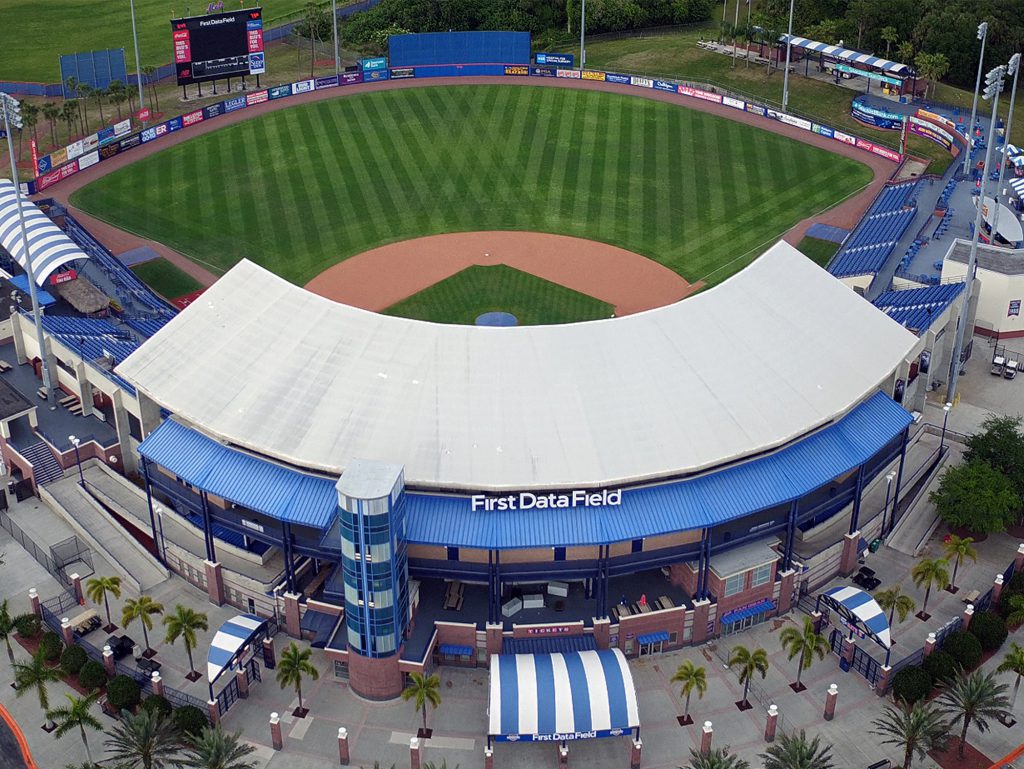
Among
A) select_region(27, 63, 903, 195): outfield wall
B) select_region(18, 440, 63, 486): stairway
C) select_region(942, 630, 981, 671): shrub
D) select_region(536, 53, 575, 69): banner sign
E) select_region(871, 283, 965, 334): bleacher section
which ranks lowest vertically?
select_region(942, 630, 981, 671): shrub

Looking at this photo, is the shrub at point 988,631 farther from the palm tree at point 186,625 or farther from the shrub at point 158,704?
the shrub at point 158,704

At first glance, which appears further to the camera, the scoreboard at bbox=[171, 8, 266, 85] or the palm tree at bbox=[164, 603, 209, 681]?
the scoreboard at bbox=[171, 8, 266, 85]

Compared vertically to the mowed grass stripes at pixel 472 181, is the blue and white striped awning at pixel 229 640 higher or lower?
lower

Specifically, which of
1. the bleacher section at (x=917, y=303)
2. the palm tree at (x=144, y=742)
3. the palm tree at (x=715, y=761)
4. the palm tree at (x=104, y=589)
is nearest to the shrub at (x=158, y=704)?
the palm tree at (x=144, y=742)

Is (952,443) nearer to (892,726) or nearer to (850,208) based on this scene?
(892,726)

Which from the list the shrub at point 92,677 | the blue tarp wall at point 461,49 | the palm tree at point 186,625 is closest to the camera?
the palm tree at point 186,625

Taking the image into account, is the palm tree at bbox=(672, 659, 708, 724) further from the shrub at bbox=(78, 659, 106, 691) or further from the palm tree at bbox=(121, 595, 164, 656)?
the shrub at bbox=(78, 659, 106, 691)

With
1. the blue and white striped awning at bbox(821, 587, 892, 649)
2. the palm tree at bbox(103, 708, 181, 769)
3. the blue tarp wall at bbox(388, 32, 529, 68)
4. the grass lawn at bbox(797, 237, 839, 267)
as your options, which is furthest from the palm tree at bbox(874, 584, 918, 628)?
the blue tarp wall at bbox(388, 32, 529, 68)
